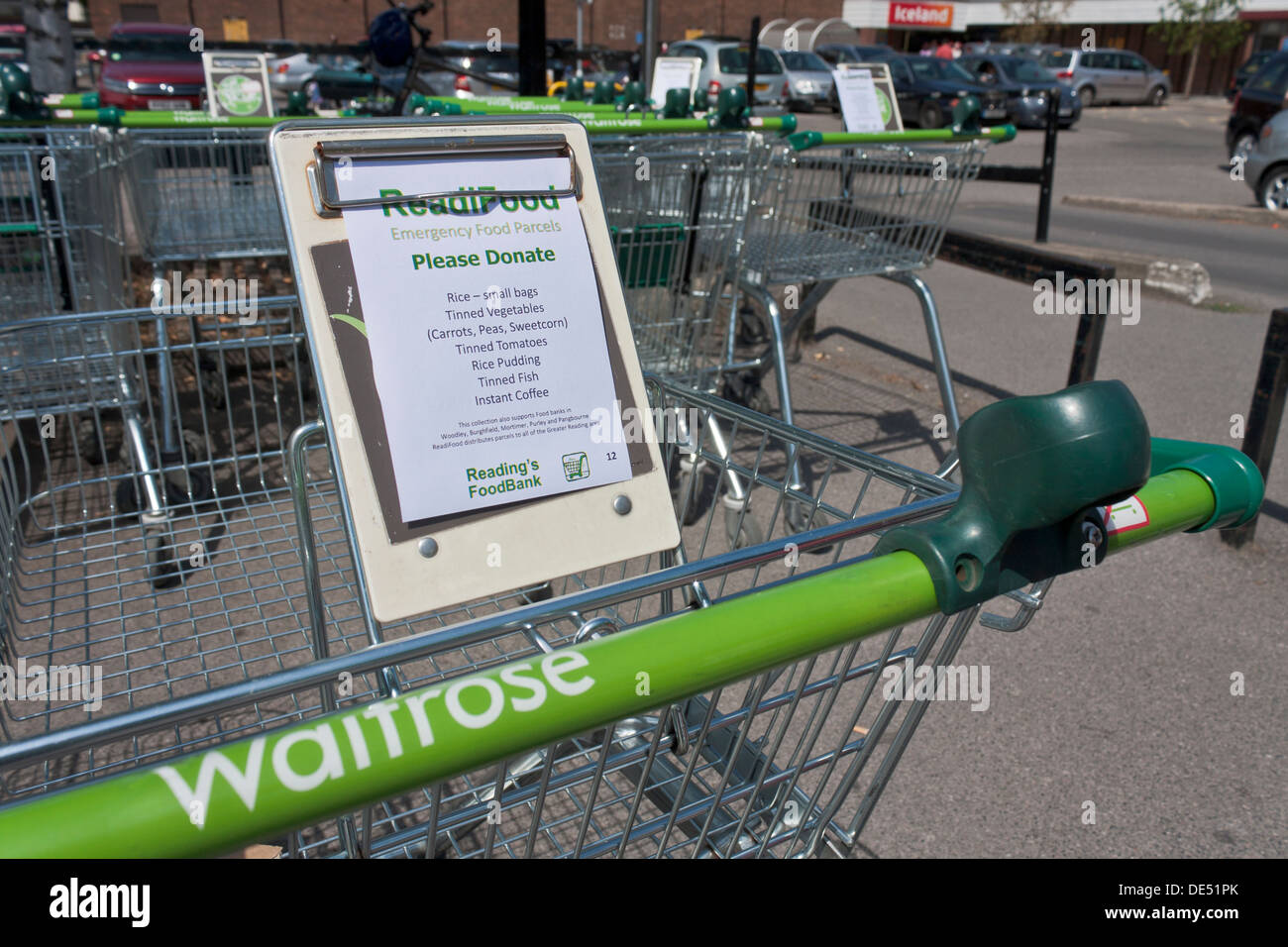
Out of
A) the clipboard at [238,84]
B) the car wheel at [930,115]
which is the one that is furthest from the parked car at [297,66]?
the clipboard at [238,84]

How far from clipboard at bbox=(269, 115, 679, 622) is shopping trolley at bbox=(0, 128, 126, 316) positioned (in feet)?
9.04

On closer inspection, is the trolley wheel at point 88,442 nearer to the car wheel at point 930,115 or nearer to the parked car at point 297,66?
the parked car at point 297,66

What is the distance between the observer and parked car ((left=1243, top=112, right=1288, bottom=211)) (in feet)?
37.0

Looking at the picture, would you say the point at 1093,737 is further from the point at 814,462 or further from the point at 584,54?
the point at 584,54

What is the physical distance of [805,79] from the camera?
21922 millimetres

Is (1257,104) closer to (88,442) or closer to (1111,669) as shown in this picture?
(1111,669)

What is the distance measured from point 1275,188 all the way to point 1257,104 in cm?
187

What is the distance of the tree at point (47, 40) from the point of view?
6551 mm

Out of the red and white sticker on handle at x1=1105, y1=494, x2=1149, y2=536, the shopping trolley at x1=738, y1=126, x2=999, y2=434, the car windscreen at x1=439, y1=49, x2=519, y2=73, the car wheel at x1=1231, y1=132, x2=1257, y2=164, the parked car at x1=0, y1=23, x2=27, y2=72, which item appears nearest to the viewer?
the red and white sticker on handle at x1=1105, y1=494, x2=1149, y2=536

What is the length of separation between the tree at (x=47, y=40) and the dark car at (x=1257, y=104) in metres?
12.6
